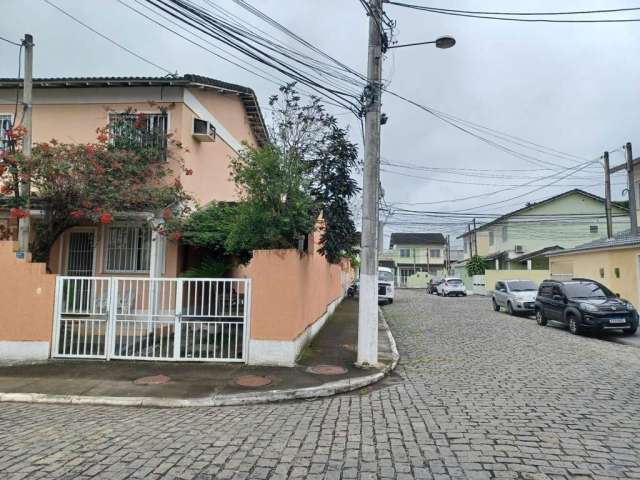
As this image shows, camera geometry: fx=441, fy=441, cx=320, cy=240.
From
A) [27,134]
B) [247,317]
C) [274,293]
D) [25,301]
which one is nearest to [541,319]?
[274,293]

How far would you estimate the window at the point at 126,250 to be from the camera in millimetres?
11586

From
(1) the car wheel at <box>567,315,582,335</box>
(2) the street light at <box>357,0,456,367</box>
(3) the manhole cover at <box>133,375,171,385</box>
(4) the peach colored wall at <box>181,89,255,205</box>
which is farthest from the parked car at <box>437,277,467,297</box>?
(3) the manhole cover at <box>133,375,171,385</box>

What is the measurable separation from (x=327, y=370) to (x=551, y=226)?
39.3 meters

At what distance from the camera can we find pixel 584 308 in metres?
13.4

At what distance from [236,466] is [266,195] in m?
5.20

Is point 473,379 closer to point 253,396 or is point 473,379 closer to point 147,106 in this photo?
point 253,396

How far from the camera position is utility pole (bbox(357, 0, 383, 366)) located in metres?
8.59

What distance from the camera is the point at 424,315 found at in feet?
63.5

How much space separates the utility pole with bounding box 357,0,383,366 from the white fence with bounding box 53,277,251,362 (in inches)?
88.8

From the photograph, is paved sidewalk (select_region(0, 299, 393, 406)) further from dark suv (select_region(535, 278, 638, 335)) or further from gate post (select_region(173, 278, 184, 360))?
dark suv (select_region(535, 278, 638, 335))

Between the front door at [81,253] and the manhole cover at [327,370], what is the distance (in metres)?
7.05

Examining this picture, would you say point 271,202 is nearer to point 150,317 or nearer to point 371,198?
point 371,198

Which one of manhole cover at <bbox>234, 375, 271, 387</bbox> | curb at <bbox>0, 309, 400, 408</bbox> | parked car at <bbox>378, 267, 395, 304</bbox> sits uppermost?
parked car at <bbox>378, 267, 395, 304</bbox>

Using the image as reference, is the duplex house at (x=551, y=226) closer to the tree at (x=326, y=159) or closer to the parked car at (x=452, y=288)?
the parked car at (x=452, y=288)
